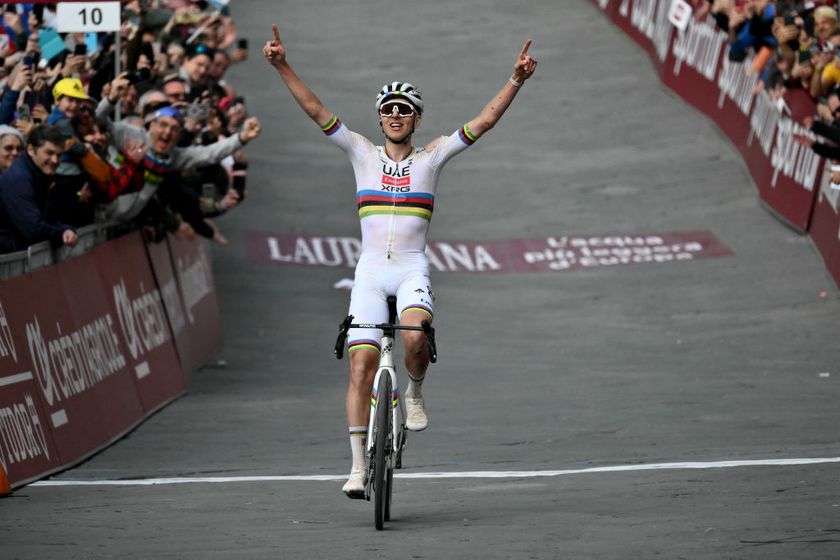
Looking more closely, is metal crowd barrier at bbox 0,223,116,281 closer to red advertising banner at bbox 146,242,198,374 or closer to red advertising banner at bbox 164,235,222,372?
red advertising banner at bbox 146,242,198,374

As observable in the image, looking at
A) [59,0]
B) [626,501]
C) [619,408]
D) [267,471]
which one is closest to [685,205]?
[619,408]

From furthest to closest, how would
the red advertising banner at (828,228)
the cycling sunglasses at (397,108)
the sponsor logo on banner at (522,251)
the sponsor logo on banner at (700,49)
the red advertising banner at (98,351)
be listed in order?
the sponsor logo on banner at (700,49)
the sponsor logo on banner at (522,251)
the red advertising banner at (828,228)
the red advertising banner at (98,351)
the cycling sunglasses at (397,108)

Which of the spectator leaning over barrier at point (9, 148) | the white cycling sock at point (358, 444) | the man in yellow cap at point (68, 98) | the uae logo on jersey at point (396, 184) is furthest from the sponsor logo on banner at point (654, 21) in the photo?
the white cycling sock at point (358, 444)

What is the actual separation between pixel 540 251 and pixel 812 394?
28.1 ft

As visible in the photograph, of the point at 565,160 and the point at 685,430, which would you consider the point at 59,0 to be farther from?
the point at 565,160

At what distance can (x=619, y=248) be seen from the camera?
76.4ft

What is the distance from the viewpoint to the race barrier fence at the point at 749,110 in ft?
68.8

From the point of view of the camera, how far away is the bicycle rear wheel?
30.2 ft

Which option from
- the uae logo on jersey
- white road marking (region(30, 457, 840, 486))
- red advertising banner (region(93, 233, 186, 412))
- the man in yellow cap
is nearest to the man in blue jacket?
the man in yellow cap

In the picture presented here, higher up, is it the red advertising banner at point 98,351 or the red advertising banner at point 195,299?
the red advertising banner at point 98,351

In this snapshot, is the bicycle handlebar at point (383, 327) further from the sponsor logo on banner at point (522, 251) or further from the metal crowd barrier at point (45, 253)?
the sponsor logo on banner at point (522, 251)

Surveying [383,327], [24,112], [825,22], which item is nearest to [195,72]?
[24,112]

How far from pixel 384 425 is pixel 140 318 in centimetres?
686

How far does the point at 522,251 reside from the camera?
23750 mm
